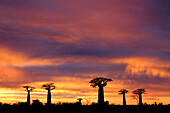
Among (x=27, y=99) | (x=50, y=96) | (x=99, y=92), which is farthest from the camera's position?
(x=27, y=99)

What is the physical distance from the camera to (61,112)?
3381 centimetres

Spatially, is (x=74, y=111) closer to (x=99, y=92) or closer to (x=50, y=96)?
(x=99, y=92)

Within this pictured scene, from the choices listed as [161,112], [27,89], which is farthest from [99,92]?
[27,89]

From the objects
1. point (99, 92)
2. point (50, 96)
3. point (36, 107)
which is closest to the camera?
point (36, 107)

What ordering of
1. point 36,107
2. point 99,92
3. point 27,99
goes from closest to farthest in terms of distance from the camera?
point 36,107 → point 99,92 → point 27,99

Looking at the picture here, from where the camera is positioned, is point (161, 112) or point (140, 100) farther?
point (140, 100)

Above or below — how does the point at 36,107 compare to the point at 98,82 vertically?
below

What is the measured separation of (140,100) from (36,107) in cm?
2928

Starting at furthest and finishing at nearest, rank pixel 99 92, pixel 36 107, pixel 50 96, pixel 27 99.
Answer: pixel 27 99 < pixel 50 96 < pixel 99 92 < pixel 36 107

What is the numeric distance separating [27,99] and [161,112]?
1351 inches

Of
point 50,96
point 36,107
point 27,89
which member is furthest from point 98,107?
point 27,89

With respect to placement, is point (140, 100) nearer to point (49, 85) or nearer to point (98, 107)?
point (49, 85)

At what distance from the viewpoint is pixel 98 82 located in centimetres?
4338

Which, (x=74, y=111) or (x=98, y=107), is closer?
(x=74, y=111)
